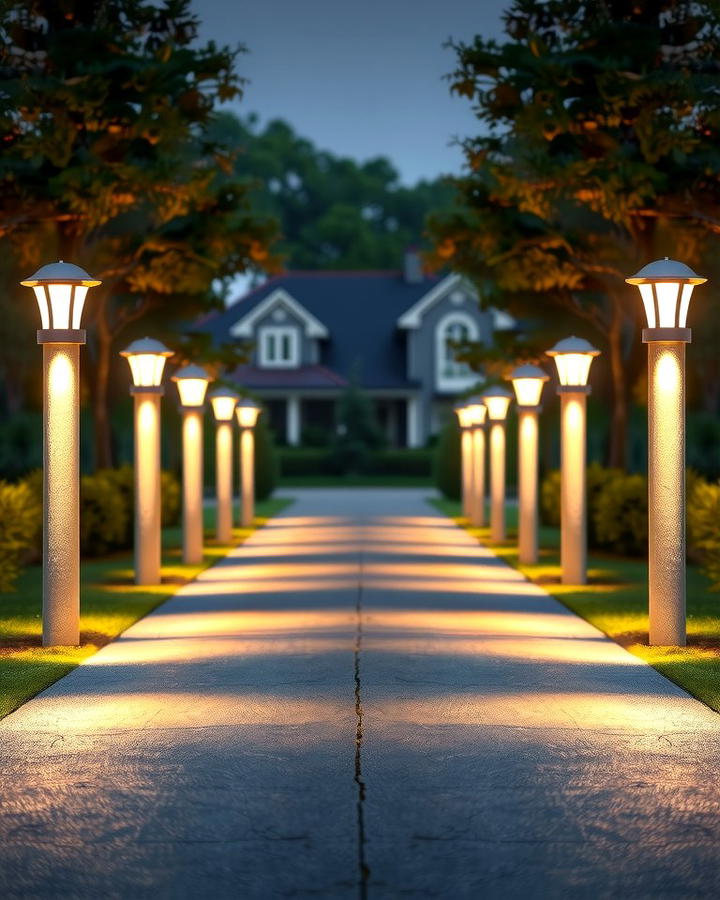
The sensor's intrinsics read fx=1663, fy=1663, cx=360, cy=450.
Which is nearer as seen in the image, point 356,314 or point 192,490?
point 192,490

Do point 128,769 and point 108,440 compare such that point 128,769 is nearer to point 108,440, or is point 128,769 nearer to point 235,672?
point 235,672

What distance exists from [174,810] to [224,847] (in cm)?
68

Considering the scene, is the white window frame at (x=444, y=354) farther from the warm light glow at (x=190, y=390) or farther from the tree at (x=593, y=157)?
the warm light glow at (x=190, y=390)

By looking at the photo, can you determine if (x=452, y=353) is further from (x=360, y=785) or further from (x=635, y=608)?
(x=360, y=785)

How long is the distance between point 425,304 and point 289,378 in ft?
19.1

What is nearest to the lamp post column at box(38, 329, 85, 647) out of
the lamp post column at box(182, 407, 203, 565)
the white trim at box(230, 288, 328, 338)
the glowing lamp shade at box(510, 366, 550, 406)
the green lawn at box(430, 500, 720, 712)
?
the green lawn at box(430, 500, 720, 712)

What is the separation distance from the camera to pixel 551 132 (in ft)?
71.5

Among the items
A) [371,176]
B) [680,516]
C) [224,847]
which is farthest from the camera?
[371,176]

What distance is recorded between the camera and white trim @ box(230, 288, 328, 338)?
62.5 m

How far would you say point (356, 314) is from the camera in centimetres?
6694

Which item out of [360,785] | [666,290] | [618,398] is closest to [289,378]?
[618,398]

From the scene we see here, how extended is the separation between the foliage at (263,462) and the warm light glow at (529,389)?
19.8m

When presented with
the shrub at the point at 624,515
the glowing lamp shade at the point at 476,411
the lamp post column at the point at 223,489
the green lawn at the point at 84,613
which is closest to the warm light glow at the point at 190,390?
the green lawn at the point at 84,613

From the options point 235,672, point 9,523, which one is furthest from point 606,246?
point 235,672
